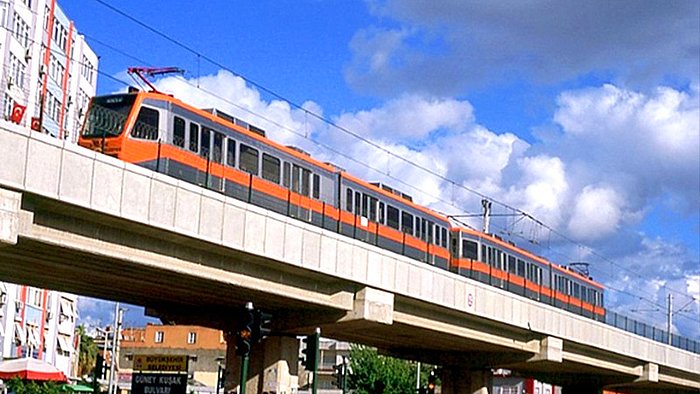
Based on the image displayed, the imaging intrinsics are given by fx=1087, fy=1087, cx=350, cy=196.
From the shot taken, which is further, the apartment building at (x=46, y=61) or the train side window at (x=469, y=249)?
the apartment building at (x=46, y=61)

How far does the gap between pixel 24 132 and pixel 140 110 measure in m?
8.62

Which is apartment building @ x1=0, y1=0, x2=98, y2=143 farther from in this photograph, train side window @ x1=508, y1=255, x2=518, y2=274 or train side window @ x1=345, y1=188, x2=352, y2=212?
train side window @ x1=508, y1=255, x2=518, y2=274

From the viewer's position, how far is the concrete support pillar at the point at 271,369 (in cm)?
3644

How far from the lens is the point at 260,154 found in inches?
1356

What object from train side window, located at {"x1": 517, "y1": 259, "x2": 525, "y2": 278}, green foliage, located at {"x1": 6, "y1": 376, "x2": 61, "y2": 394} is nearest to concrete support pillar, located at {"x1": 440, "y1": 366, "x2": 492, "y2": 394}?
train side window, located at {"x1": 517, "y1": 259, "x2": 525, "y2": 278}

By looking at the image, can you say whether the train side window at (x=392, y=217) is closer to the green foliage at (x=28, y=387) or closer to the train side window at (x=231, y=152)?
the train side window at (x=231, y=152)

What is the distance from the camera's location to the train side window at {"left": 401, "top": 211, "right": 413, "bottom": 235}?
44250mm

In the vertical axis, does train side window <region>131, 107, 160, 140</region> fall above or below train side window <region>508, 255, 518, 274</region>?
above

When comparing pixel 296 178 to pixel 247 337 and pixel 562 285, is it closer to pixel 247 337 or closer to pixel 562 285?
pixel 247 337

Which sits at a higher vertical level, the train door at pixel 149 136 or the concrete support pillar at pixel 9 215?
the train door at pixel 149 136

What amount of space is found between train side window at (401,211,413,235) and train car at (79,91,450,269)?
4.73 ft

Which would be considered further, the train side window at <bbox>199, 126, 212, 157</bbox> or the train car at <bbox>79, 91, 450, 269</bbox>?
the train side window at <bbox>199, 126, 212, 157</bbox>

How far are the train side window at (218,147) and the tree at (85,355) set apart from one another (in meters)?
76.8

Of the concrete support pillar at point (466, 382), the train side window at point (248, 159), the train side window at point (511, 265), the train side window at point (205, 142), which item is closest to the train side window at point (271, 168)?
the train side window at point (248, 159)
